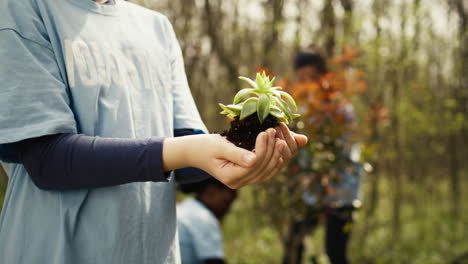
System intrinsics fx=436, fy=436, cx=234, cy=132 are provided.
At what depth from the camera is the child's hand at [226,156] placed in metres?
0.90

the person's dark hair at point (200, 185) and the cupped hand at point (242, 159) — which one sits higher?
the cupped hand at point (242, 159)

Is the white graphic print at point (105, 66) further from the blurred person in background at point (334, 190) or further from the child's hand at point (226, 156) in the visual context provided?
the blurred person in background at point (334, 190)

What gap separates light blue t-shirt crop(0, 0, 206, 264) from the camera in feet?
3.09

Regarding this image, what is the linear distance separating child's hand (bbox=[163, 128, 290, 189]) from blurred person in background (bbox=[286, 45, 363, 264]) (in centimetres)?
217

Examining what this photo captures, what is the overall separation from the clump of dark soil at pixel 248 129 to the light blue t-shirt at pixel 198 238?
1.94m

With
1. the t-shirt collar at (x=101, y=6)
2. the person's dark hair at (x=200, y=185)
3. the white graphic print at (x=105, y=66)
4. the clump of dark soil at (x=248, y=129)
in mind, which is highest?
the t-shirt collar at (x=101, y=6)

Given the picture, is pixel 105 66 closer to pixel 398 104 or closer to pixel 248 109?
pixel 248 109

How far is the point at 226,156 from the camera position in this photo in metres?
0.92

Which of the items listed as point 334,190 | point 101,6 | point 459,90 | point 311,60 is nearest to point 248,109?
point 101,6

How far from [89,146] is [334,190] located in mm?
2555

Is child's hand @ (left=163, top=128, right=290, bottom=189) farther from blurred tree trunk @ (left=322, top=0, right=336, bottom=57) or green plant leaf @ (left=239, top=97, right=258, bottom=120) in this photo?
blurred tree trunk @ (left=322, top=0, right=336, bottom=57)

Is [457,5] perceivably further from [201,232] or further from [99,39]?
[99,39]

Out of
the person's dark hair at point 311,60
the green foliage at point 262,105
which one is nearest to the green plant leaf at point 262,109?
the green foliage at point 262,105

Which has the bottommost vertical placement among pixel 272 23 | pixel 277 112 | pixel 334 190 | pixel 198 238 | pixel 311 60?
pixel 198 238
